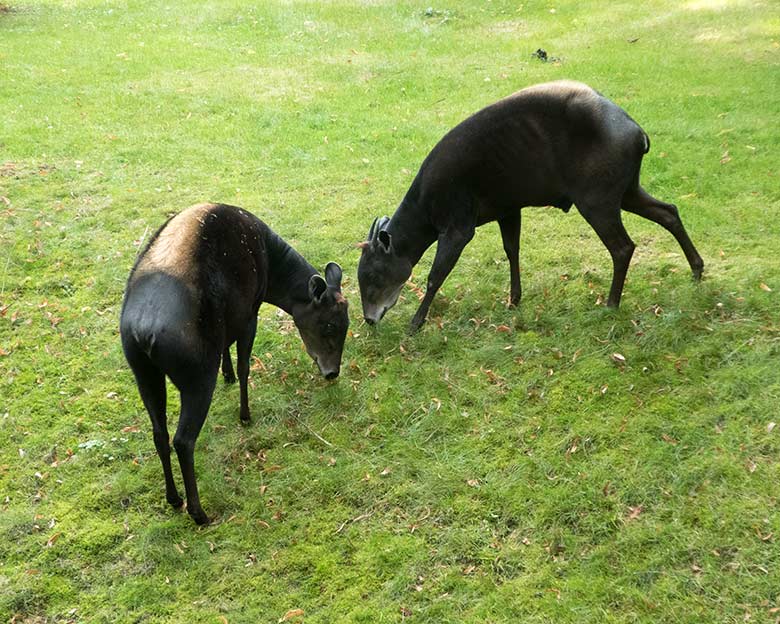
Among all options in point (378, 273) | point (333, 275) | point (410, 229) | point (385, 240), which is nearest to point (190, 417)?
point (333, 275)

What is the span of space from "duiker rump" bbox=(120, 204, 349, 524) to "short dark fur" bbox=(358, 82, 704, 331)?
50.1 inches

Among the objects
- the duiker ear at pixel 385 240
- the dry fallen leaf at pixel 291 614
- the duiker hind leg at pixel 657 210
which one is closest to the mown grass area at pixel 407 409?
the dry fallen leaf at pixel 291 614

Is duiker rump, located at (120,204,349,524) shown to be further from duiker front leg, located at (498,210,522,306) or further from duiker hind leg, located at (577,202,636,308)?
duiker hind leg, located at (577,202,636,308)

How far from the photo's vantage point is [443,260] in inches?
251

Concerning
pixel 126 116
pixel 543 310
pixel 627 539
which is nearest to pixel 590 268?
pixel 543 310

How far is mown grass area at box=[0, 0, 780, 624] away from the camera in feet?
13.4

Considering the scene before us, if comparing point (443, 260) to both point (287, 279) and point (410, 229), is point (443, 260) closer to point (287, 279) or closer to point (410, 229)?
point (410, 229)

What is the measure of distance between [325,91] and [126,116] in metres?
3.43

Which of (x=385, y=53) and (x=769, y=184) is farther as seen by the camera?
(x=385, y=53)

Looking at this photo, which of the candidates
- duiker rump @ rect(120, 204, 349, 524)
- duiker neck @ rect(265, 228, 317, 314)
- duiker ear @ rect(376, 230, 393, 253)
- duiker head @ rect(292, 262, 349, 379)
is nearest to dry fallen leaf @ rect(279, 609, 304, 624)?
duiker rump @ rect(120, 204, 349, 524)

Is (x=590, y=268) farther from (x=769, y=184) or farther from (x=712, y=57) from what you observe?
(x=712, y=57)

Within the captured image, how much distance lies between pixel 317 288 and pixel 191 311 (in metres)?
1.56

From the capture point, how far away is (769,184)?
8.04m

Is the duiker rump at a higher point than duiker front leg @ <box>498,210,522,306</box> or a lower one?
higher
